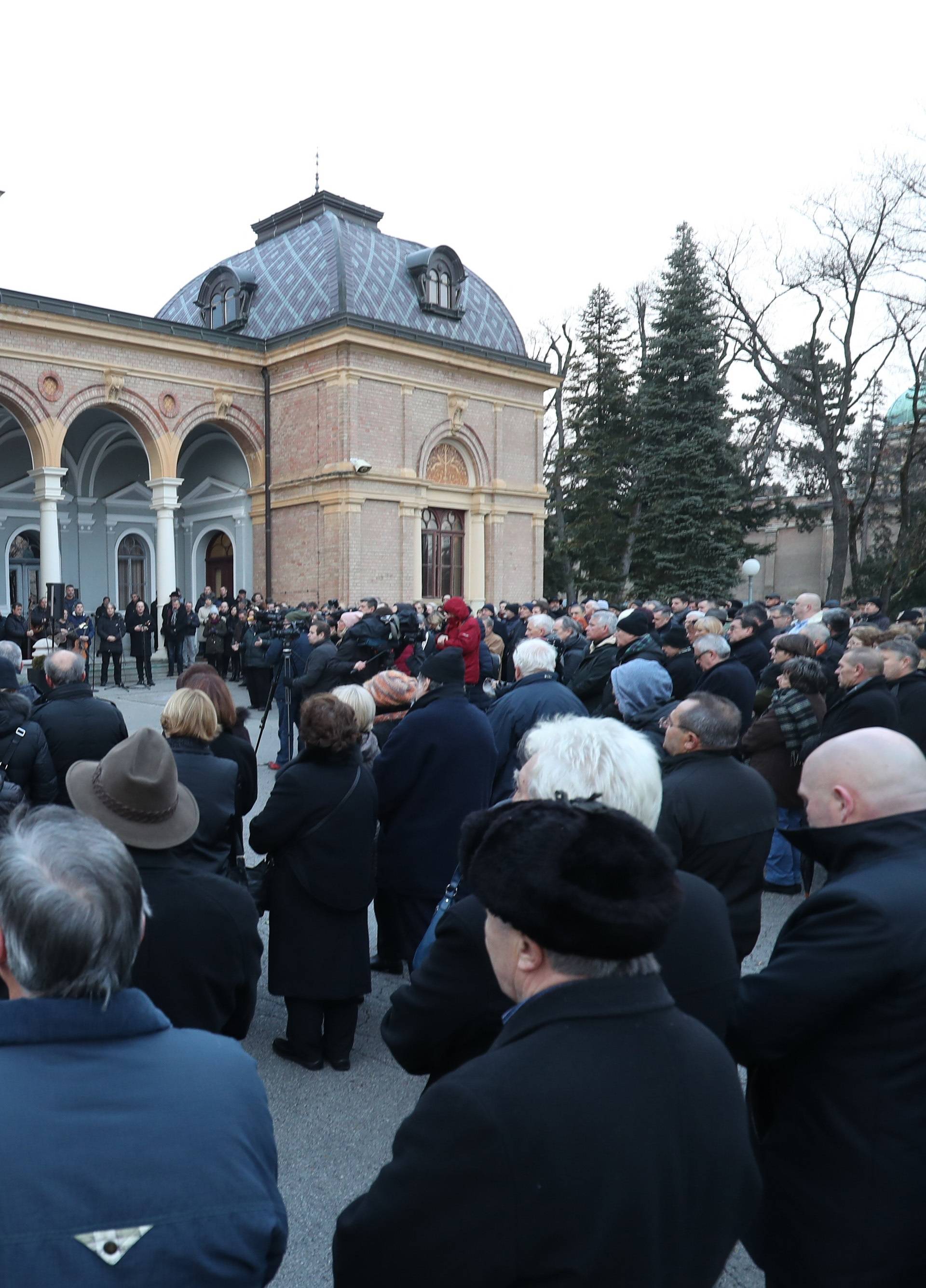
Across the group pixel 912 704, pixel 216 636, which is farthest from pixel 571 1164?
pixel 216 636

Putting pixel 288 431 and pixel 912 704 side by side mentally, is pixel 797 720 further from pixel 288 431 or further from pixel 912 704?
pixel 288 431

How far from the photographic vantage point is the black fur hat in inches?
59.3

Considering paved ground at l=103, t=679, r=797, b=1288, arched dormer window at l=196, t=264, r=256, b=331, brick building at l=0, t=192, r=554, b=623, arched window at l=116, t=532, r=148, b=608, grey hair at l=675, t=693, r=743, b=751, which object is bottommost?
paved ground at l=103, t=679, r=797, b=1288

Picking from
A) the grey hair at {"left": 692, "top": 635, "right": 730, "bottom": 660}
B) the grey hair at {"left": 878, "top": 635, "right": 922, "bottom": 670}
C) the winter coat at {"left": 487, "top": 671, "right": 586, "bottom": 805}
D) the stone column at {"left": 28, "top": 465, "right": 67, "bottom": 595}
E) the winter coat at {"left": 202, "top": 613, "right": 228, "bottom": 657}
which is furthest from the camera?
the stone column at {"left": 28, "top": 465, "right": 67, "bottom": 595}

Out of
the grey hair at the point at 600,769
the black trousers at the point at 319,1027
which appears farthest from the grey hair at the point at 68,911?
the black trousers at the point at 319,1027

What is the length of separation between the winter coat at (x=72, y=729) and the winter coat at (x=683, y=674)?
4.48m

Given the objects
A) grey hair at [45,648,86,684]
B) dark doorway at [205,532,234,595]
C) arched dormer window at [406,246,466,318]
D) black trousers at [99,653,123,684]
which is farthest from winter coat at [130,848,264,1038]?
arched dormer window at [406,246,466,318]

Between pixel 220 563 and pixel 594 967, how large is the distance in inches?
1092

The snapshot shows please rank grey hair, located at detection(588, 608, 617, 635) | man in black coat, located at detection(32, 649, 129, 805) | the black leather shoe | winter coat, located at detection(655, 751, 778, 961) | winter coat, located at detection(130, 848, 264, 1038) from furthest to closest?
grey hair, located at detection(588, 608, 617, 635)
man in black coat, located at detection(32, 649, 129, 805)
the black leather shoe
winter coat, located at detection(655, 751, 778, 961)
winter coat, located at detection(130, 848, 264, 1038)

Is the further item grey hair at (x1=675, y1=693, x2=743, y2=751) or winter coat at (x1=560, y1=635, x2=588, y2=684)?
winter coat at (x1=560, y1=635, x2=588, y2=684)

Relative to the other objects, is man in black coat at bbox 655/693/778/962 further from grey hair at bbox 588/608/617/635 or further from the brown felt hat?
grey hair at bbox 588/608/617/635

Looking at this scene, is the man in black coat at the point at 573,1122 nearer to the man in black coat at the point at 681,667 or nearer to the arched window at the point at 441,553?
the man in black coat at the point at 681,667

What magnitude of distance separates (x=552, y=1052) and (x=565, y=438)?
39.3m

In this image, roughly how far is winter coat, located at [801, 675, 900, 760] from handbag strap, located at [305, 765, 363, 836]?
9.86 feet
